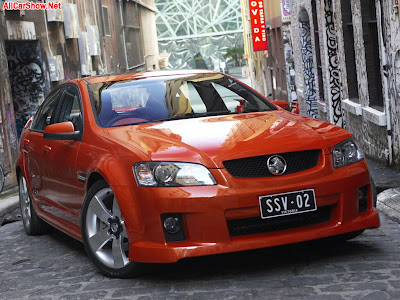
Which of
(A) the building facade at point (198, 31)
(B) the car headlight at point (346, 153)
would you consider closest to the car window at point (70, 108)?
(B) the car headlight at point (346, 153)

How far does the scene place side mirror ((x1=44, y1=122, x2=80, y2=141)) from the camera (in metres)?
6.83

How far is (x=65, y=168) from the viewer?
6.98 meters

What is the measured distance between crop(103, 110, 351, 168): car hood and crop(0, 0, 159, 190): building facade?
11641mm

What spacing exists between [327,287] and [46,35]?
18.8m

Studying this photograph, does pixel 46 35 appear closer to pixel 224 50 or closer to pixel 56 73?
pixel 56 73

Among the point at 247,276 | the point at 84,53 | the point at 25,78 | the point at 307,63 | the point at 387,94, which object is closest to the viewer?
the point at 247,276

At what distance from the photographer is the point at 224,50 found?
108812 mm

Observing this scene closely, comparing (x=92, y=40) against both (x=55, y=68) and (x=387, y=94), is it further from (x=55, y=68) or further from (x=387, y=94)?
(x=387, y=94)

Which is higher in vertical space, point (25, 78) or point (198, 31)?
point (198, 31)

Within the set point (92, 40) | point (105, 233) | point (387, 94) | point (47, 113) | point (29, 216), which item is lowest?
point (29, 216)

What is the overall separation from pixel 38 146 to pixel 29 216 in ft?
3.69

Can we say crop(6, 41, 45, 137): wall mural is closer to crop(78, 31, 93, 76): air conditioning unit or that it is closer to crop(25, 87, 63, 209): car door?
crop(78, 31, 93, 76): air conditioning unit

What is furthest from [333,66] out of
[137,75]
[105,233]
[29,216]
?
[105,233]

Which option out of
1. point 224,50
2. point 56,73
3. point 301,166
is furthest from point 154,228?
point 224,50
